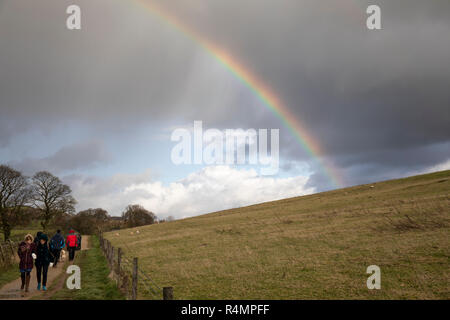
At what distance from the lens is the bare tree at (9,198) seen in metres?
57.9

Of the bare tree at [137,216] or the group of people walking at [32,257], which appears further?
the bare tree at [137,216]

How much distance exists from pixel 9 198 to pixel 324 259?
58.6 metres

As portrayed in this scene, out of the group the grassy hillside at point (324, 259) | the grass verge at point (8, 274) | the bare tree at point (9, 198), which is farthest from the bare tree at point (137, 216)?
the grass verge at point (8, 274)

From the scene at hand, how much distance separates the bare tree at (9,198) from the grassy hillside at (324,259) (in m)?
40.1

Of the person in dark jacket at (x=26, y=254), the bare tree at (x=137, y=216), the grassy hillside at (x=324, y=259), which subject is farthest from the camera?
the bare tree at (x=137, y=216)

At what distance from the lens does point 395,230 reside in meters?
26.3

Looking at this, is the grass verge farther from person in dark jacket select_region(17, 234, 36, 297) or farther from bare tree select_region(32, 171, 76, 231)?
bare tree select_region(32, 171, 76, 231)

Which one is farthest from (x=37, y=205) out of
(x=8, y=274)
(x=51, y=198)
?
(x=8, y=274)

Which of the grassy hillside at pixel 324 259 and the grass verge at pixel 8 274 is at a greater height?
the grassy hillside at pixel 324 259

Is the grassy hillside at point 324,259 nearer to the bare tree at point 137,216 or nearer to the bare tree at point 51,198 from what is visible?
the bare tree at point 51,198

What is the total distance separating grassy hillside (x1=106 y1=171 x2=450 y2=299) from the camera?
15383 mm

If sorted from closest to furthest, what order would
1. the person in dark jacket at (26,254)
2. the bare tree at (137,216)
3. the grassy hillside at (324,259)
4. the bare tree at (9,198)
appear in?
the person in dark jacket at (26,254)
the grassy hillside at (324,259)
the bare tree at (9,198)
the bare tree at (137,216)
